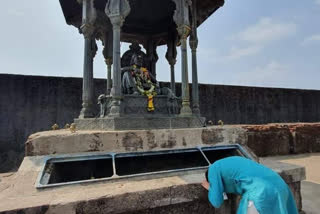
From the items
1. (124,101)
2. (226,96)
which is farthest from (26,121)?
(226,96)

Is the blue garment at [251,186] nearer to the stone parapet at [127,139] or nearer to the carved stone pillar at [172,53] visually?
the stone parapet at [127,139]

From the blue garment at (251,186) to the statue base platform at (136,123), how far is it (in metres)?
1.68

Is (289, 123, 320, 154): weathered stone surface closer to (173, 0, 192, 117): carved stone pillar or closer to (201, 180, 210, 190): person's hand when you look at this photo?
(173, 0, 192, 117): carved stone pillar

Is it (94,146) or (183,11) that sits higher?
(183,11)

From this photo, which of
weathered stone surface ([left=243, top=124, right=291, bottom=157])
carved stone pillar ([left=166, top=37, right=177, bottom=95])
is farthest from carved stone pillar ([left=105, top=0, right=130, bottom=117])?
weathered stone surface ([left=243, top=124, right=291, bottom=157])

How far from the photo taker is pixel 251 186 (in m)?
1.59

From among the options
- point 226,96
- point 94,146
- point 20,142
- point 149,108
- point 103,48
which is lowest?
point 20,142

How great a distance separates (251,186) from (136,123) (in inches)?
80.1

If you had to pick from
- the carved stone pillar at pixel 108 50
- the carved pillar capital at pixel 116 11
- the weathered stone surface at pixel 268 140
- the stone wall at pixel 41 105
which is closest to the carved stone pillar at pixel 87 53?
the carved pillar capital at pixel 116 11

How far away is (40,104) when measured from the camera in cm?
788

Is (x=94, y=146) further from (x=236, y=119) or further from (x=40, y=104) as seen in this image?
(x=236, y=119)

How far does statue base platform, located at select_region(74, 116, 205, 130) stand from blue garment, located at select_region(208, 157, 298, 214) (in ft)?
5.50

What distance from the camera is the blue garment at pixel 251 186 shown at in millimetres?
1514

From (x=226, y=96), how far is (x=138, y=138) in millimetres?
9035
